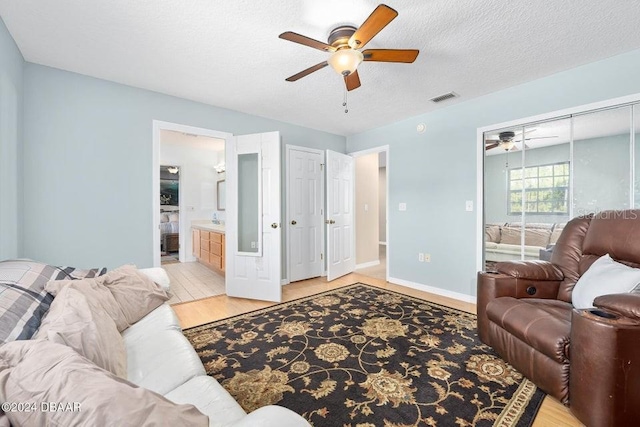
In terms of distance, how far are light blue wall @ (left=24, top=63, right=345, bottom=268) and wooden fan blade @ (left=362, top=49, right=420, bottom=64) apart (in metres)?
2.49

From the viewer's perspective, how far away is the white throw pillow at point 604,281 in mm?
1717

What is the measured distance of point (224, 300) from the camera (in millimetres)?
3562

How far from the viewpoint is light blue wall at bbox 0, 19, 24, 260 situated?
2018 mm

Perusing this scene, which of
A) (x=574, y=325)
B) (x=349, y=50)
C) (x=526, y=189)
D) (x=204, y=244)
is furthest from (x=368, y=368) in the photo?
(x=204, y=244)

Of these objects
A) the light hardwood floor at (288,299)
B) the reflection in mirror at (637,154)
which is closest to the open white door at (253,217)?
the light hardwood floor at (288,299)

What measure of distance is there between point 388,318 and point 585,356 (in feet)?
5.42

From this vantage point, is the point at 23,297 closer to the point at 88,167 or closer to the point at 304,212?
the point at 88,167

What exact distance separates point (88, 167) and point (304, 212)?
2.80 meters

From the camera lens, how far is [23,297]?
3.95 ft

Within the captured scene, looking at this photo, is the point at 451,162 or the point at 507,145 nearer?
the point at 507,145

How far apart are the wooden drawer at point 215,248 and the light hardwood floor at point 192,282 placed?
1.37ft

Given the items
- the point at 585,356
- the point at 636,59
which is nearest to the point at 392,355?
the point at 585,356

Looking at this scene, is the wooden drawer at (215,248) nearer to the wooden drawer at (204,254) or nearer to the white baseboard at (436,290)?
the wooden drawer at (204,254)

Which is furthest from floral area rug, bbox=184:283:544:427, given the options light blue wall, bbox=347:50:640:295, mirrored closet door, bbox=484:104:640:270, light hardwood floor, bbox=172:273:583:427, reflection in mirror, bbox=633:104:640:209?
reflection in mirror, bbox=633:104:640:209
